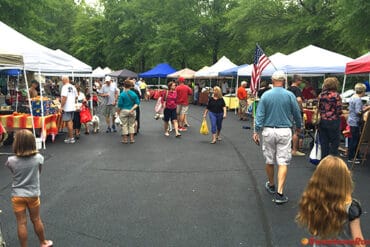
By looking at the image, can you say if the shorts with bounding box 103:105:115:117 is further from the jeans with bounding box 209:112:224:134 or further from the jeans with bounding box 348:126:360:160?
the jeans with bounding box 348:126:360:160

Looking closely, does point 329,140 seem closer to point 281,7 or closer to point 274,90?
point 274,90

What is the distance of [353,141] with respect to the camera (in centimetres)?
842

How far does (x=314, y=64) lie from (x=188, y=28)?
2552cm

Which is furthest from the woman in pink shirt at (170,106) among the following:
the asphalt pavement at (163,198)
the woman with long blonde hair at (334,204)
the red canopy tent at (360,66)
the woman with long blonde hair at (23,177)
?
the woman with long blonde hair at (334,204)

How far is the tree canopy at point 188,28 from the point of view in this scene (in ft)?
67.8

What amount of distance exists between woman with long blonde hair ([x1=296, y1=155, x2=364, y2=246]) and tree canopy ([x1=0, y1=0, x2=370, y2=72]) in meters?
13.8

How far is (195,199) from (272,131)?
1490 millimetres

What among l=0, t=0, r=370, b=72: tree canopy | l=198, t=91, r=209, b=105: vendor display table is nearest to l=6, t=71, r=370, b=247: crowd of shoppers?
l=0, t=0, r=370, b=72: tree canopy

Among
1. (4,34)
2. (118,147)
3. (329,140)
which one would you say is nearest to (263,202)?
(329,140)

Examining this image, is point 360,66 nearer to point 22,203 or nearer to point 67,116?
point 67,116

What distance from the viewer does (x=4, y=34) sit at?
30.1 ft

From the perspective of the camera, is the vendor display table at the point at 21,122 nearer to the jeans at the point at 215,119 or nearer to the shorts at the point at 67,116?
the shorts at the point at 67,116

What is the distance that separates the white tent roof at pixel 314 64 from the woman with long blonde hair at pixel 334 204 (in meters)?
10.6

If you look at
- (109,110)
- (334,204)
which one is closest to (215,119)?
(109,110)
